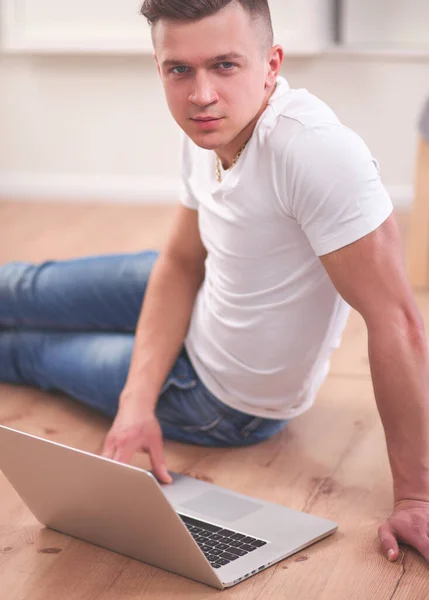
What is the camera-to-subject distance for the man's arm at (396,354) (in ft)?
4.20

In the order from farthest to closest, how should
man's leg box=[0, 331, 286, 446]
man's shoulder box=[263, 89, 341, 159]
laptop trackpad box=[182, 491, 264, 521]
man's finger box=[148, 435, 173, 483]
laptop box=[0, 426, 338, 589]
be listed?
man's leg box=[0, 331, 286, 446] < man's finger box=[148, 435, 173, 483] < laptop trackpad box=[182, 491, 264, 521] < man's shoulder box=[263, 89, 341, 159] < laptop box=[0, 426, 338, 589]

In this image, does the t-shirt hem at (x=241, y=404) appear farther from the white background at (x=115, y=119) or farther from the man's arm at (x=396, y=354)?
the white background at (x=115, y=119)

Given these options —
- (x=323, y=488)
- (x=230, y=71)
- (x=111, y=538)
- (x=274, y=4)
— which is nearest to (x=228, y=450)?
(x=323, y=488)

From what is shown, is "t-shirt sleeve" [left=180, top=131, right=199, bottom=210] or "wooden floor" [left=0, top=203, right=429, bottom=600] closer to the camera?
"wooden floor" [left=0, top=203, right=429, bottom=600]

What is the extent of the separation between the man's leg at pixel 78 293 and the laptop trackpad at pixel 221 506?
51cm

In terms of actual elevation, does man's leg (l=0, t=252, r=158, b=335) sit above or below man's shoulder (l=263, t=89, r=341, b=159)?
below

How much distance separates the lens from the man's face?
129cm

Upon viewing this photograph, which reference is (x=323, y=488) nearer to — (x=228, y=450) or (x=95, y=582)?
(x=228, y=450)

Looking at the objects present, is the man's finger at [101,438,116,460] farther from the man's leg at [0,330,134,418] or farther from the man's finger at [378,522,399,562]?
the man's finger at [378,522,399,562]

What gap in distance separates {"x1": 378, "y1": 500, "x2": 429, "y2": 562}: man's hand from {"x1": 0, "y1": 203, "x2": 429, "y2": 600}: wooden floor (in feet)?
A: 0.07

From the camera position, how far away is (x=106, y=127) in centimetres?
385

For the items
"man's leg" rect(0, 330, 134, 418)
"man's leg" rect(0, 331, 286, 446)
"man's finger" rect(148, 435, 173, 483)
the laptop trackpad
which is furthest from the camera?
"man's leg" rect(0, 330, 134, 418)

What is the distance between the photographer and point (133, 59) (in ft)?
12.3

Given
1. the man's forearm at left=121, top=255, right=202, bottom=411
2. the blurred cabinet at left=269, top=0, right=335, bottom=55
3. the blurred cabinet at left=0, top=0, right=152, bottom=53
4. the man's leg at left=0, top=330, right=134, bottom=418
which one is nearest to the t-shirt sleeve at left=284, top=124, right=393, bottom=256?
the man's forearm at left=121, top=255, right=202, bottom=411
